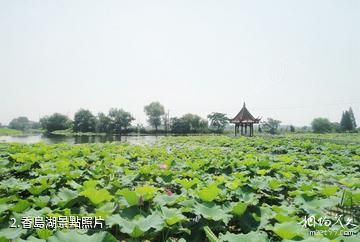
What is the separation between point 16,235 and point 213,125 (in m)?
60.3

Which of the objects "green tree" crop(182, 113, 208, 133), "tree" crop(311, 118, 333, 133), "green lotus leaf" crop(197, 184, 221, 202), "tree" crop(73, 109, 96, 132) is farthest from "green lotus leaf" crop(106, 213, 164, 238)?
"tree" crop(311, 118, 333, 133)

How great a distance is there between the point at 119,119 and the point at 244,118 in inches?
1208

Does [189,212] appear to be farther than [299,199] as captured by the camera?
No

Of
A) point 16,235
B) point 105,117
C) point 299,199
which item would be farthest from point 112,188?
point 105,117

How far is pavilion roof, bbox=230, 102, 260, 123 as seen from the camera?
27.4 meters

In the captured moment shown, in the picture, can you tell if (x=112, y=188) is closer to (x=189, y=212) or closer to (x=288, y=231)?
(x=189, y=212)

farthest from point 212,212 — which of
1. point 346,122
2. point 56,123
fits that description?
point 346,122

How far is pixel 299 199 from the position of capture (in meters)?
3.43

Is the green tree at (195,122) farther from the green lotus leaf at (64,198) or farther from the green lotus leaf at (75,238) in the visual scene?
the green lotus leaf at (75,238)

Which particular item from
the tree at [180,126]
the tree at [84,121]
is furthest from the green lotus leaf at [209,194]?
the tree at [84,121]

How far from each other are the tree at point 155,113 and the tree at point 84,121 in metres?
10.7

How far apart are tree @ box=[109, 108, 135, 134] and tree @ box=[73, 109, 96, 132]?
419 centimetres

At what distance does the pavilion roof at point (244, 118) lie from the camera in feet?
89.8

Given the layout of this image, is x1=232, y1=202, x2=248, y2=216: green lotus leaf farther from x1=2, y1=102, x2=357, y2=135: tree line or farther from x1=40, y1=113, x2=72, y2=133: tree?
x1=40, y1=113, x2=72, y2=133: tree
